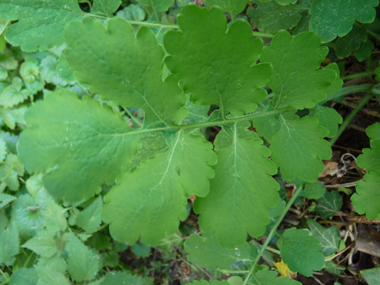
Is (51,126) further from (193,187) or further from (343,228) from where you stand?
(343,228)

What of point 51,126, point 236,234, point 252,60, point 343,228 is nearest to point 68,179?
point 51,126

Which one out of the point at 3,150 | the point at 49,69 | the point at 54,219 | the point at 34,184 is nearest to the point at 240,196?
the point at 54,219

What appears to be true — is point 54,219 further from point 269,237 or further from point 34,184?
point 269,237

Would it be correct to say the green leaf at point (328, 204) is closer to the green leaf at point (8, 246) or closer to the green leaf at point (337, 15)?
the green leaf at point (337, 15)

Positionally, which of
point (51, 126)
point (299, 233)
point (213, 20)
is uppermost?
point (213, 20)

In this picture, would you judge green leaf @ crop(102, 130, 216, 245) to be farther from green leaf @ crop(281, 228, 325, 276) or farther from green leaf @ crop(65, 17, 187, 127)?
green leaf @ crop(281, 228, 325, 276)

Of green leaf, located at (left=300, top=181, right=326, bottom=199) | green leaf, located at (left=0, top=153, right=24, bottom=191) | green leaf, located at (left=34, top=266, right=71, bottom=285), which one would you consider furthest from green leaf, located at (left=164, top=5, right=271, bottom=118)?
green leaf, located at (left=0, top=153, right=24, bottom=191)

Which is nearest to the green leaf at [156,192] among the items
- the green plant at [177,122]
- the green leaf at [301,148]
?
the green plant at [177,122]
